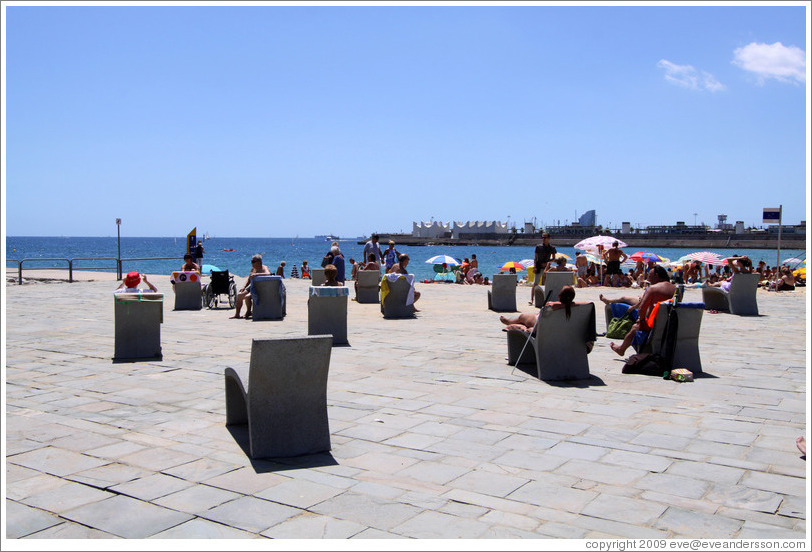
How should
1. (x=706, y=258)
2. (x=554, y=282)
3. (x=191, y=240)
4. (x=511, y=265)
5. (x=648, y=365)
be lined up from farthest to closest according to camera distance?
(x=706, y=258) < (x=511, y=265) < (x=191, y=240) < (x=554, y=282) < (x=648, y=365)

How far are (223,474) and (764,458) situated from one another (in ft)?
11.3

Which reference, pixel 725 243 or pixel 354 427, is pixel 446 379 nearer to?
pixel 354 427

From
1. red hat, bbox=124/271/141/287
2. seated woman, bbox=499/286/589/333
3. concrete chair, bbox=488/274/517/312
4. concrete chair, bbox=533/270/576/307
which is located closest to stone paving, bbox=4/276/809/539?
seated woman, bbox=499/286/589/333

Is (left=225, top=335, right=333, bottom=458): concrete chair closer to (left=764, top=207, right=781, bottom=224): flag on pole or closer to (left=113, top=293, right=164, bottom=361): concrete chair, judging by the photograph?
(left=113, top=293, right=164, bottom=361): concrete chair

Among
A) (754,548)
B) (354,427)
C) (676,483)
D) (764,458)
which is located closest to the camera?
(754,548)

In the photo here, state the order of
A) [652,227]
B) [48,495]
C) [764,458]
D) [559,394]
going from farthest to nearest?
[652,227], [559,394], [764,458], [48,495]

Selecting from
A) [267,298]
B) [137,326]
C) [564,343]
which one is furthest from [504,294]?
[137,326]

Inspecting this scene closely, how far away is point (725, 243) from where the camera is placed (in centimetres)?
11431

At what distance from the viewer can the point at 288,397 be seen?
4.76 m

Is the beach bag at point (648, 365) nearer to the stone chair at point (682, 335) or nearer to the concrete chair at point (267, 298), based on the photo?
the stone chair at point (682, 335)

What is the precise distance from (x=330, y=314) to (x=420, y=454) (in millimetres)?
4953

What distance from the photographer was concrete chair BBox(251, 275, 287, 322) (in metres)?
12.6

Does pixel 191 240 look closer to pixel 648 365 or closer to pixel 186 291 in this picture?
pixel 186 291

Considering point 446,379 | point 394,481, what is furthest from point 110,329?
point 394,481
